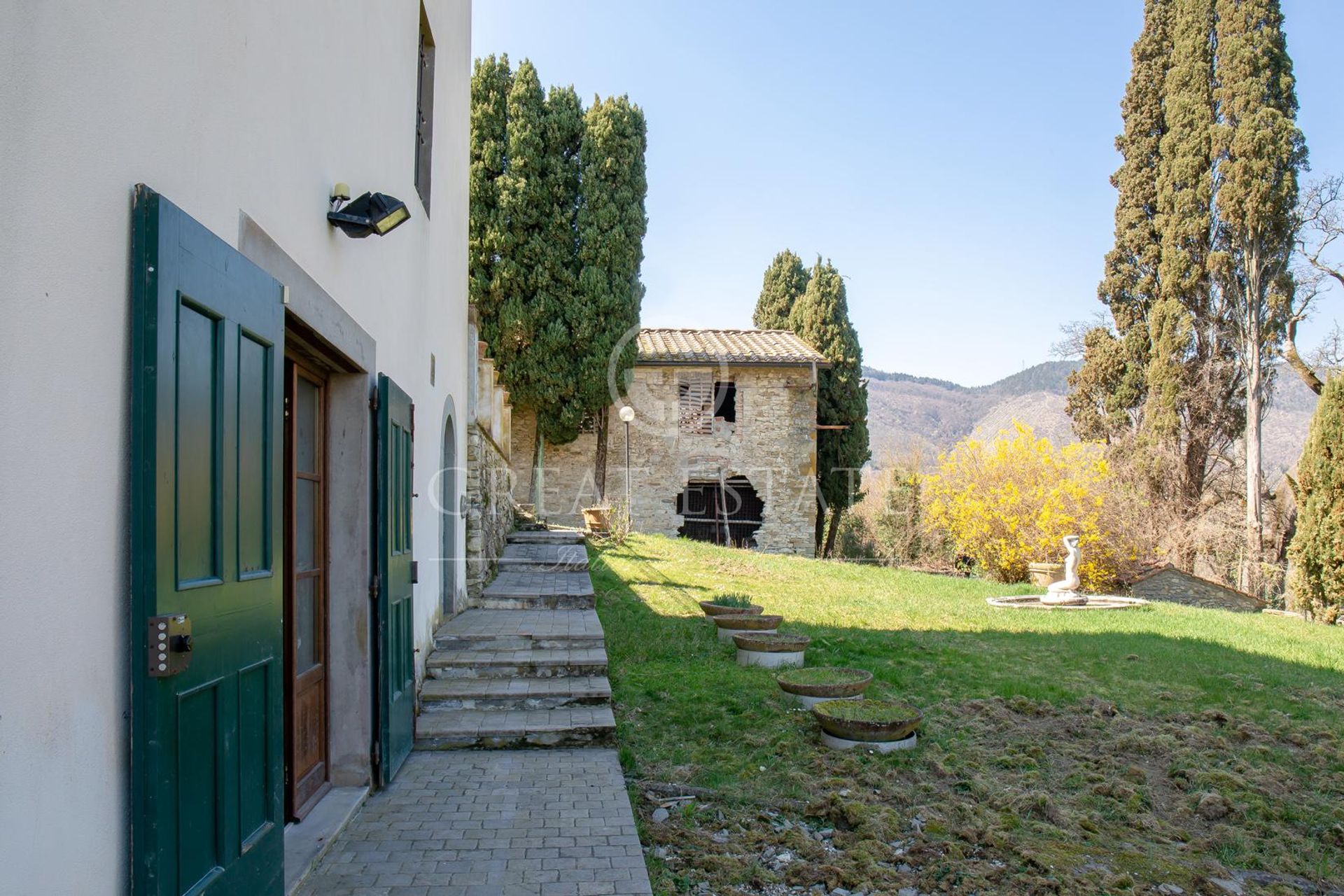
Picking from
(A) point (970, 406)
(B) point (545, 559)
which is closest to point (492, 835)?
(B) point (545, 559)

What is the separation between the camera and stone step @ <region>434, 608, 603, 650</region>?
6.82 metres

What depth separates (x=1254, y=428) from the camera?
1922cm

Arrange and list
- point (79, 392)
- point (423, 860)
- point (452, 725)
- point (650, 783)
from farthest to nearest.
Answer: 1. point (452, 725)
2. point (650, 783)
3. point (423, 860)
4. point (79, 392)

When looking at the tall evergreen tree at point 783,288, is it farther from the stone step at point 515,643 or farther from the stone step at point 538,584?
the stone step at point 515,643

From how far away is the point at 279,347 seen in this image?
2.81m

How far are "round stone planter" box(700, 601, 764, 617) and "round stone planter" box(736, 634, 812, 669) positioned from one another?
123 cm

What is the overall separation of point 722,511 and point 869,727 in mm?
16559

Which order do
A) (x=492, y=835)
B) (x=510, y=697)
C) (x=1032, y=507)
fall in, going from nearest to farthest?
1. (x=492, y=835)
2. (x=510, y=697)
3. (x=1032, y=507)

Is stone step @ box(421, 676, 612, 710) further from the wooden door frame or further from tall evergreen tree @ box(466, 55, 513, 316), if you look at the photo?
tall evergreen tree @ box(466, 55, 513, 316)

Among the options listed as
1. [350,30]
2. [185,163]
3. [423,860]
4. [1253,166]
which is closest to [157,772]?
[185,163]

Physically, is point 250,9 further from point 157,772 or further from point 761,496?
point 761,496

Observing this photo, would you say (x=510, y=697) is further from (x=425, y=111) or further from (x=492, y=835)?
(x=425, y=111)

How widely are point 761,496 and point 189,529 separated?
1989cm

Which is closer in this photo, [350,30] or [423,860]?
[423,860]
